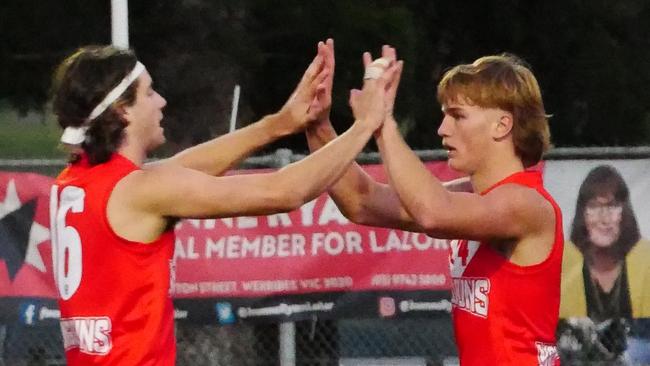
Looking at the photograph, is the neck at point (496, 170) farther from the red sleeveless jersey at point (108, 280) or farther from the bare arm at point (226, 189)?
the red sleeveless jersey at point (108, 280)

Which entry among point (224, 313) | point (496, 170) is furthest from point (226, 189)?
point (224, 313)

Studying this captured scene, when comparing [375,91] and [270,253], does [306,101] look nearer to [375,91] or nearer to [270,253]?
[375,91]

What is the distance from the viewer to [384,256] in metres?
7.29

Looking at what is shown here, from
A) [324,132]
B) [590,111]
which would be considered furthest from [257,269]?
[590,111]

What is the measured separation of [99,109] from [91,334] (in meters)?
0.63

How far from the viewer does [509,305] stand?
12.1 feet

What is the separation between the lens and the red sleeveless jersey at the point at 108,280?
3.57 meters

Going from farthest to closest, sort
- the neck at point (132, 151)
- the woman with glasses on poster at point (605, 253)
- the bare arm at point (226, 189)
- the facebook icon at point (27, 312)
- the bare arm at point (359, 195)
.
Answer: the facebook icon at point (27, 312)
the woman with glasses on poster at point (605, 253)
the bare arm at point (359, 195)
the neck at point (132, 151)
the bare arm at point (226, 189)

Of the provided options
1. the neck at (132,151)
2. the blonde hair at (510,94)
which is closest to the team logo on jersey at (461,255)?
the blonde hair at (510,94)

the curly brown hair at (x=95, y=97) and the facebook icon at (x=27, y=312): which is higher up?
the facebook icon at (x=27, y=312)

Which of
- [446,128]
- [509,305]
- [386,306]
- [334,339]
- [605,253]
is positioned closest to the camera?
[509,305]

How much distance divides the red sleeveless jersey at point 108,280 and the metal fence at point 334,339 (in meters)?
3.82

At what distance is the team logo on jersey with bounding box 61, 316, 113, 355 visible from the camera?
3596mm

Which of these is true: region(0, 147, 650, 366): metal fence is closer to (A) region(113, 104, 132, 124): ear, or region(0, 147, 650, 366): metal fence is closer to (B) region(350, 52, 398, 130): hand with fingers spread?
(B) region(350, 52, 398, 130): hand with fingers spread
